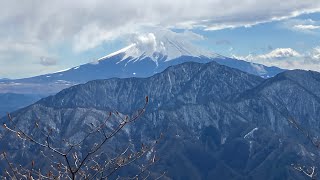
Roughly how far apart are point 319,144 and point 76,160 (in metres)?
8.63

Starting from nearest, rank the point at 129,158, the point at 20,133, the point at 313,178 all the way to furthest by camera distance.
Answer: the point at 20,133 < the point at 129,158 < the point at 313,178

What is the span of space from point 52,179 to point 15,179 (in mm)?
1065

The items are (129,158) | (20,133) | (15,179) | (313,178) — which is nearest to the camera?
(20,133)

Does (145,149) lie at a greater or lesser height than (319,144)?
greater

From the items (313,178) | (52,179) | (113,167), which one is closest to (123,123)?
(113,167)

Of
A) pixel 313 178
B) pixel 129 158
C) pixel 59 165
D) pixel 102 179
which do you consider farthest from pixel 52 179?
pixel 313 178

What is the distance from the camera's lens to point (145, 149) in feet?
55.8

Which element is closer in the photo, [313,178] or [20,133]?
[20,133]

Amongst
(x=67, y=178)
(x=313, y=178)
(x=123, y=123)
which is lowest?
(x=313, y=178)

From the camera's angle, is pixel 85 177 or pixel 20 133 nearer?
pixel 20 133

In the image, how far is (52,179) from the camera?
15.8 meters

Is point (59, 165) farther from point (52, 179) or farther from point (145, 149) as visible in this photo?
point (145, 149)

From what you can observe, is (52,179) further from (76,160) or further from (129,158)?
(129,158)

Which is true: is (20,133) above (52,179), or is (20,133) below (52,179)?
above
